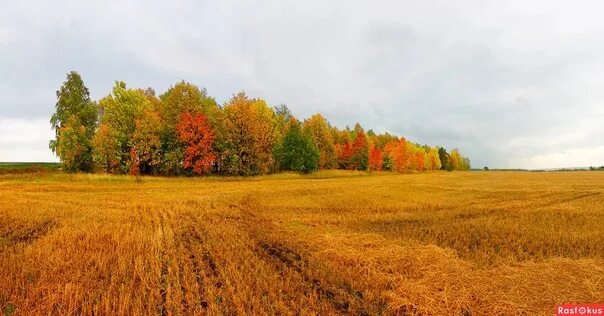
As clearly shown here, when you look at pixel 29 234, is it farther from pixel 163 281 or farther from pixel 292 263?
pixel 292 263

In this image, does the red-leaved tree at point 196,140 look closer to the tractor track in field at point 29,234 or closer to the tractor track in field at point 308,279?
the tractor track in field at point 29,234

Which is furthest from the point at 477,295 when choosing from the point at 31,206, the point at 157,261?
the point at 31,206

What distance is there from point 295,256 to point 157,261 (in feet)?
12.2

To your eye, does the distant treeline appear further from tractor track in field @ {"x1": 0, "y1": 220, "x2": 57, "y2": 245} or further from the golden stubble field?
tractor track in field @ {"x1": 0, "y1": 220, "x2": 57, "y2": 245}

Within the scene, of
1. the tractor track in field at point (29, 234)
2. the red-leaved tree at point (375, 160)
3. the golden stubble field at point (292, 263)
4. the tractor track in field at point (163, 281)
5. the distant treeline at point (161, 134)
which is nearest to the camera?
the tractor track in field at point (163, 281)

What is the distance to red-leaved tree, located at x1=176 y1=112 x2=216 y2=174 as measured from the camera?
4781cm

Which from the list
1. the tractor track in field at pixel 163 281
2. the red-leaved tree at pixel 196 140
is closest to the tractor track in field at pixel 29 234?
the tractor track in field at pixel 163 281

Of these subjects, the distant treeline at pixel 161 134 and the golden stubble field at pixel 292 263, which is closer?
the golden stubble field at pixel 292 263

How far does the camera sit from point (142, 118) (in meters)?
49.4

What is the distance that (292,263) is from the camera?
358 inches

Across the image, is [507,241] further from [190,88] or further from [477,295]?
[190,88]

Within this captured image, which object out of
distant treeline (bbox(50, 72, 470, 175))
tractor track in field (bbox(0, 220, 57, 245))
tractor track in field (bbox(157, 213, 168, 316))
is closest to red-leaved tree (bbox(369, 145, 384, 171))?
distant treeline (bbox(50, 72, 470, 175))

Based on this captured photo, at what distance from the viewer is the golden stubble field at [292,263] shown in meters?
6.58

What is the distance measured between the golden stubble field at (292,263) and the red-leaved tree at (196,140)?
31163 mm
